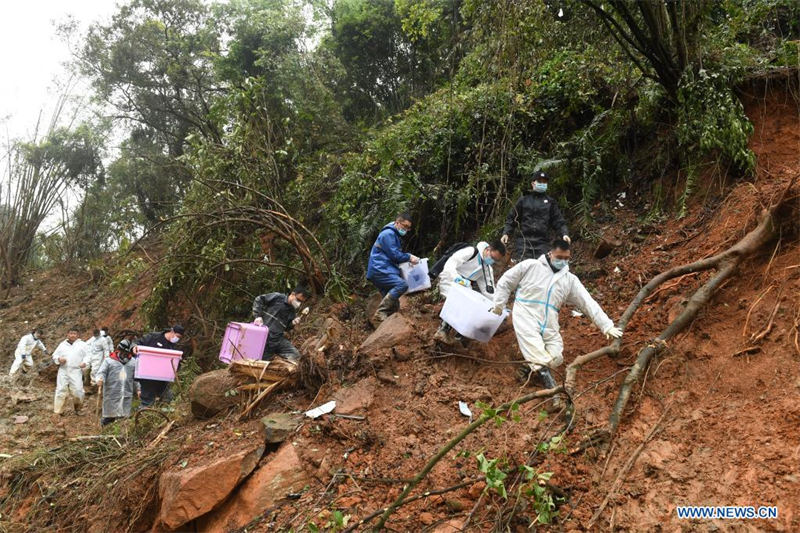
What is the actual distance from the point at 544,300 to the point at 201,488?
349 cm

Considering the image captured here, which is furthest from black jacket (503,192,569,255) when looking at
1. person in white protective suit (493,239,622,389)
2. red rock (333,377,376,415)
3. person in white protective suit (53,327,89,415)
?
person in white protective suit (53,327,89,415)

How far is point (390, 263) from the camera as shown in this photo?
6.72 metres

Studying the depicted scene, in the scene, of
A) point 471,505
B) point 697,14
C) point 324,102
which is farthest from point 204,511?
point 324,102

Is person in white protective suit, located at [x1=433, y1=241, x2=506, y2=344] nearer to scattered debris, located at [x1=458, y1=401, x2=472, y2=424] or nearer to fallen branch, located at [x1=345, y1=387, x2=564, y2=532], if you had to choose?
scattered debris, located at [x1=458, y1=401, x2=472, y2=424]

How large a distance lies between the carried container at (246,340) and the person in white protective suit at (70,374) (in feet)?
14.5

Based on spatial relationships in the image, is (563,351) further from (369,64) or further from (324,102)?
(369,64)

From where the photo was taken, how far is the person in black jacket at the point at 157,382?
23.6 ft

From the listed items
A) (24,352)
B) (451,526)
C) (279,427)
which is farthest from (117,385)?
(451,526)

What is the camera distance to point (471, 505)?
12.1ft

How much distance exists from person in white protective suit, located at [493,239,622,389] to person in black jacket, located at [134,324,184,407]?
512cm

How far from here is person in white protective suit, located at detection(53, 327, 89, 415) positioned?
944cm

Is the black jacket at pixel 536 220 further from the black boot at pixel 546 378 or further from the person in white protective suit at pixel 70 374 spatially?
the person in white protective suit at pixel 70 374

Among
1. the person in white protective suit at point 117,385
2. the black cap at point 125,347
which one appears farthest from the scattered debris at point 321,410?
the black cap at point 125,347

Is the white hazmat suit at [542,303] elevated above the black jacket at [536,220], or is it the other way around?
the black jacket at [536,220]
